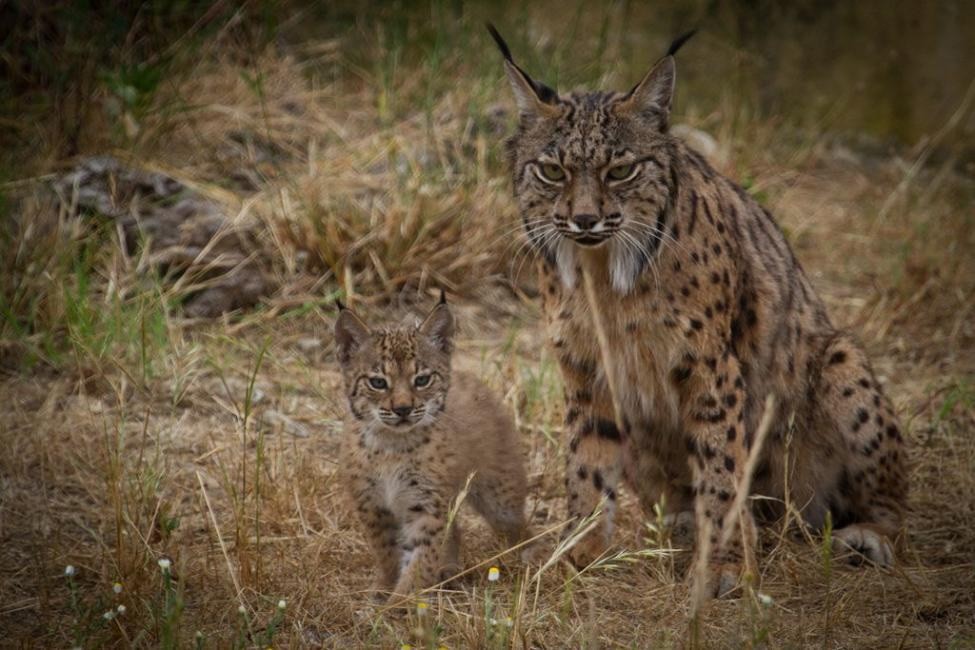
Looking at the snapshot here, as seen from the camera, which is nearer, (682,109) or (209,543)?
(209,543)

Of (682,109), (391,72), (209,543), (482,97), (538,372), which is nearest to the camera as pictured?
(209,543)

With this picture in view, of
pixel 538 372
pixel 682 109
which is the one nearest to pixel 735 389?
pixel 538 372

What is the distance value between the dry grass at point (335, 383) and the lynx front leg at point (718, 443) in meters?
0.18

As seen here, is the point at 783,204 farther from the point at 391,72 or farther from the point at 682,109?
the point at 391,72

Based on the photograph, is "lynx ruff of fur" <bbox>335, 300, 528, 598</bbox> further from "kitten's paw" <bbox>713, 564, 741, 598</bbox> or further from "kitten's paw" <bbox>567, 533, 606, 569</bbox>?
"kitten's paw" <bbox>713, 564, 741, 598</bbox>

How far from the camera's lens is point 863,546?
490 cm

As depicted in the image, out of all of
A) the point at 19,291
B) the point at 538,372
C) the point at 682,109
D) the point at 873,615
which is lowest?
the point at 873,615

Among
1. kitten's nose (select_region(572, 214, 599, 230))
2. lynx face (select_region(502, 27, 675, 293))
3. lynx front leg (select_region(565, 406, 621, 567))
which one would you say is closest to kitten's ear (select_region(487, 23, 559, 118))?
lynx face (select_region(502, 27, 675, 293))

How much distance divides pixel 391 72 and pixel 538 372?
2.88 meters

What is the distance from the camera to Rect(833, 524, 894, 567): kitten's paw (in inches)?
190

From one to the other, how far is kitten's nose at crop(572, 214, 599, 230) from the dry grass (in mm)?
443

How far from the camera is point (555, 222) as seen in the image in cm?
454

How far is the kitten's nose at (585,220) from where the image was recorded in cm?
445

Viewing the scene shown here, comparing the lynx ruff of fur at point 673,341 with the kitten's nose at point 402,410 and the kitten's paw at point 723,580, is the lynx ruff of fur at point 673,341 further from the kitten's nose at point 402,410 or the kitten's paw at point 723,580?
the kitten's nose at point 402,410
